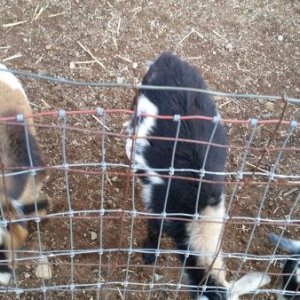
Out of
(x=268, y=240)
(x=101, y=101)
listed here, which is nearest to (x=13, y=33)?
(x=101, y=101)

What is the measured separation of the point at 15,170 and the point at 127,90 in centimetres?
156

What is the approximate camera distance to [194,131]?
3686mm

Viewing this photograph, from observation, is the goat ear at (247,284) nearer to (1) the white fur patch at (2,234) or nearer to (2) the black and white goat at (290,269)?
(2) the black and white goat at (290,269)

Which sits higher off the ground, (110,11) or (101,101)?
(110,11)

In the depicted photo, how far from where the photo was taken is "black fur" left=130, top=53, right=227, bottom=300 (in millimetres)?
3625

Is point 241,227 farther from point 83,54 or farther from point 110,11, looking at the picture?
point 110,11

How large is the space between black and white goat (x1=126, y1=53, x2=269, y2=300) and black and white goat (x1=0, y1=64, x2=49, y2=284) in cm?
72

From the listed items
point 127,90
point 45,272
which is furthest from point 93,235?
point 127,90

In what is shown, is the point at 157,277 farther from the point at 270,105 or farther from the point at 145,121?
the point at 270,105

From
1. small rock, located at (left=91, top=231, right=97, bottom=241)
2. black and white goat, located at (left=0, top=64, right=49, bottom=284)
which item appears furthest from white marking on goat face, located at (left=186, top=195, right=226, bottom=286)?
black and white goat, located at (left=0, top=64, right=49, bottom=284)

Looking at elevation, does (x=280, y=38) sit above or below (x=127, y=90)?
above

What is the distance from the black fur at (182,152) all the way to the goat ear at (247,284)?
→ 0.09 meters

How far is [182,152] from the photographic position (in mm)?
3656

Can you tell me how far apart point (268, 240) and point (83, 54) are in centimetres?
232
